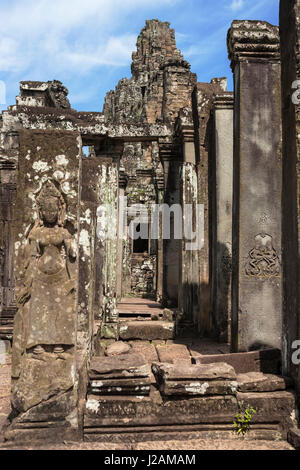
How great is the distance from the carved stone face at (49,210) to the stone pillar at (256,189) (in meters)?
2.69

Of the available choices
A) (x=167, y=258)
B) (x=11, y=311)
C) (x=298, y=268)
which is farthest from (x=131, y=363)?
(x=167, y=258)

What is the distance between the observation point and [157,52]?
38094 millimetres

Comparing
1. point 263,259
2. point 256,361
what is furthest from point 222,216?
point 256,361

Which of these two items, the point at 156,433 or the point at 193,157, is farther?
the point at 193,157

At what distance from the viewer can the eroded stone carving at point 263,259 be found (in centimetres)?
523

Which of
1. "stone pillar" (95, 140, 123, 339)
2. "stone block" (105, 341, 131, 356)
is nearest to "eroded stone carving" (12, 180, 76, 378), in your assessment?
"stone block" (105, 341, 131, 356)

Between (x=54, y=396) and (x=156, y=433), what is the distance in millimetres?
870

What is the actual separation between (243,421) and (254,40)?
4.56 metres

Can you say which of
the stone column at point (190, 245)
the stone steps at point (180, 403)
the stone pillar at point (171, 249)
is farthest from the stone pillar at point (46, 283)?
the stone pillar at point (171, 249)

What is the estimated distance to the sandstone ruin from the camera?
3318mm

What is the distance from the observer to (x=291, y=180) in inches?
146

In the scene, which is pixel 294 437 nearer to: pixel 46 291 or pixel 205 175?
pixel 46 291

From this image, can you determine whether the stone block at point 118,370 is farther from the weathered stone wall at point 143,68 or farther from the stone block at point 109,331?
the weathered stone wall at point 143,68

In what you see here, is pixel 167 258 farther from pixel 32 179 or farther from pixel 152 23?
pixel 152 23
